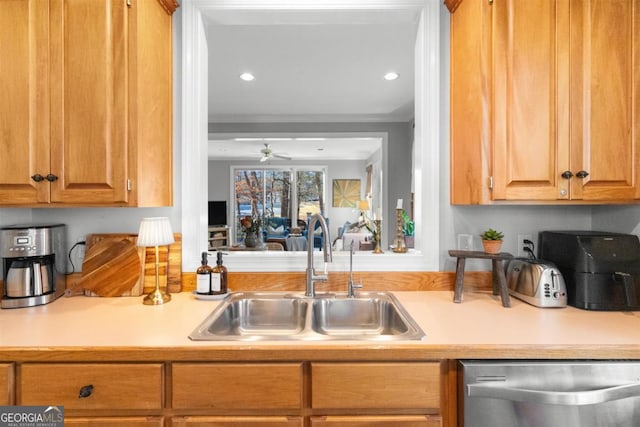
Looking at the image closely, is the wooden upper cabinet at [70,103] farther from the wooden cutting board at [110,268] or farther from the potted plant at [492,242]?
the potted plant at [492,242]

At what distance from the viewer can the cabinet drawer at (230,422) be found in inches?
42.6

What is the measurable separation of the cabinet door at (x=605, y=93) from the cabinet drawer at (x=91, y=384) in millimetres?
1680

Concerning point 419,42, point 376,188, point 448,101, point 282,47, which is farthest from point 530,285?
point 376,188

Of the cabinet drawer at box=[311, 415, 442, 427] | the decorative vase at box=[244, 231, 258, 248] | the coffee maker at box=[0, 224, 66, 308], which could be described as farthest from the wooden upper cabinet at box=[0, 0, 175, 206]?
the decorative vase at box=[244, 231, 258, 248]

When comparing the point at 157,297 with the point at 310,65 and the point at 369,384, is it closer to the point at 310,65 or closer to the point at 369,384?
the point at 369,384

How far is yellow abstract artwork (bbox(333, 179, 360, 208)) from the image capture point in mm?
9336

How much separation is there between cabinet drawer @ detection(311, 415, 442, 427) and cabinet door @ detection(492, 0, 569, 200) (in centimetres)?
87

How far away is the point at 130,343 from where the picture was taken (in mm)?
1106

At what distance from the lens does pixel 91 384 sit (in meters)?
1.08

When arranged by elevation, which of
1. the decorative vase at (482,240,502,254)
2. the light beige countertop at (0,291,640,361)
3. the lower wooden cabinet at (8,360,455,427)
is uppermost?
the decorative vase at (482,240,502,254)

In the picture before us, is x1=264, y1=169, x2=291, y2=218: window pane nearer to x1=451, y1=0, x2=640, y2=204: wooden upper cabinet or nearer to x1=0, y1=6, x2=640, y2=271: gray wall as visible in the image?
x1=0, y1=6, x2=640, y2=271: gray wall

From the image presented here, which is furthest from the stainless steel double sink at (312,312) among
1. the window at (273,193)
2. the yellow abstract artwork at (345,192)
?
the yellow abstract artwork at (345,192)

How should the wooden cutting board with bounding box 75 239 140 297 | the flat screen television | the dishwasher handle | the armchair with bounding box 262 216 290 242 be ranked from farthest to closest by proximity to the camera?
the armchair with bounding box 262 216 290 242 → the flat screen television → the wooden cutting board with bounding box 75 239 140 297 → the dishwasher handle

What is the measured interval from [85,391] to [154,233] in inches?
25.6
